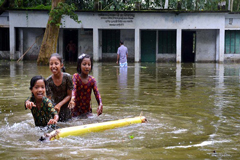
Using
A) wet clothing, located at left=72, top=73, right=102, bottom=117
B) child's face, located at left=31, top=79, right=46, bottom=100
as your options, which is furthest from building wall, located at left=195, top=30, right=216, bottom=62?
child's face, located at left=31, top=79, right=46, bottom=100

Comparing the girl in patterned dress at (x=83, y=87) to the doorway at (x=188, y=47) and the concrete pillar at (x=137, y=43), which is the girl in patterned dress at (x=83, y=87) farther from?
the doorway at (x=188, y=47)

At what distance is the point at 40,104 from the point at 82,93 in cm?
118

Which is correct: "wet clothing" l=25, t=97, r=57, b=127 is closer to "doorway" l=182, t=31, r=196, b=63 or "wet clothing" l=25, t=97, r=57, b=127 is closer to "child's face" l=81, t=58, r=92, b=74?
"child's face" l=81, t=58, r=92, b=74

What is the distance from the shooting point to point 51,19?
1923 cm


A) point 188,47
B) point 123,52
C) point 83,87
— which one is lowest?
point 83,87

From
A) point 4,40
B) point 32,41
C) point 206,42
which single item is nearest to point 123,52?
point 206,42

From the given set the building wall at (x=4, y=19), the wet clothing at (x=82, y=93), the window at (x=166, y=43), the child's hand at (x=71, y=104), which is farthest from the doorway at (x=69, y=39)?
the child's hand at (x=71, y=104)

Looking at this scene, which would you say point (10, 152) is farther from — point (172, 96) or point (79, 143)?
point (172, 96)

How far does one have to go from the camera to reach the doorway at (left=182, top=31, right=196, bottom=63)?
93.7 feet

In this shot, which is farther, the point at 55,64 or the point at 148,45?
the point at 148,45

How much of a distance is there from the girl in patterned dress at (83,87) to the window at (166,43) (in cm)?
2201

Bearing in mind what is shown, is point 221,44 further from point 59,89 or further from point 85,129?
point 85,129

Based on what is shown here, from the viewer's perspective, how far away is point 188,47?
94.1 ft

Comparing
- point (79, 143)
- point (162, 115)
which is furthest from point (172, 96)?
point (79, 143)
